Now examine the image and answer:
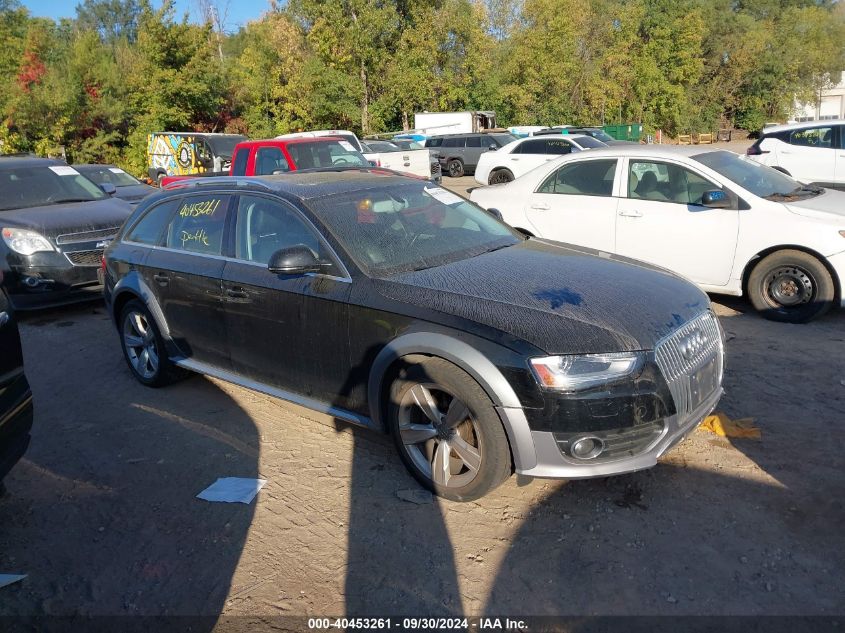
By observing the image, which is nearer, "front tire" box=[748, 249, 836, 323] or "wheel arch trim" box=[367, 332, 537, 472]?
"wheel arch trim" box=[367, 332, 537, 472]

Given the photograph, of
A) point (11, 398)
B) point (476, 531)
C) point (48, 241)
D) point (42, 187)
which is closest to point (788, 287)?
point (476, 531)

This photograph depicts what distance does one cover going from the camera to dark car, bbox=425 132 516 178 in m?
25.8

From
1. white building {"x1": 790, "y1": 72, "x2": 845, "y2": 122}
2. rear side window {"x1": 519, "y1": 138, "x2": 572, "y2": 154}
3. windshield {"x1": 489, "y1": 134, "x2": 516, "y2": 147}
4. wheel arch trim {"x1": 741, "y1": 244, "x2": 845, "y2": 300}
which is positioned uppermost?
white building {"x1": 790, "y1": 72, "x2": 845, "y2": 122}

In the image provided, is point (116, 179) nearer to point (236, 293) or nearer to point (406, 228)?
point (236, 293)

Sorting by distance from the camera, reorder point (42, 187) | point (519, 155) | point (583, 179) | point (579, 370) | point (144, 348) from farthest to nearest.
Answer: point (519, 155) < point (42, 187) < point (583, 179) < point (144, 348) < point (579, 370)

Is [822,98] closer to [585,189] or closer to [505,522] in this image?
[585,189]

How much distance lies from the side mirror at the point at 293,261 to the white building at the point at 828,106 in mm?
59516

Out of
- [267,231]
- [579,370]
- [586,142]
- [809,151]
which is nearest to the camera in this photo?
[579,370]

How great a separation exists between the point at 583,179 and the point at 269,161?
5731mm

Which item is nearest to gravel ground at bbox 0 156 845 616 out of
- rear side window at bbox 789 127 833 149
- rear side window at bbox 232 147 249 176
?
rear side window at bbox 232 147 249 176

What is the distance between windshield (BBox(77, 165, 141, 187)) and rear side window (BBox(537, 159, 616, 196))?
33.0 ft

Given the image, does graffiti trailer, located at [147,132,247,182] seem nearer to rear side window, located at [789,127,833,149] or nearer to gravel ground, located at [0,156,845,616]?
rear side window, located at [789,127,833,149]

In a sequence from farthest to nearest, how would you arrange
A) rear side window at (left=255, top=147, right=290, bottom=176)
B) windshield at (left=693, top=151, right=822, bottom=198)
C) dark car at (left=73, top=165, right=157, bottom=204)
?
dark car at (left=73, top=165, right=157, bottom=204), rear side window at (left=255, top=147, right=290, bottom=176), windshield at (left=693, top=151, right=822, bottom=198)

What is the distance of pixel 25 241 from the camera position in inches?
306
